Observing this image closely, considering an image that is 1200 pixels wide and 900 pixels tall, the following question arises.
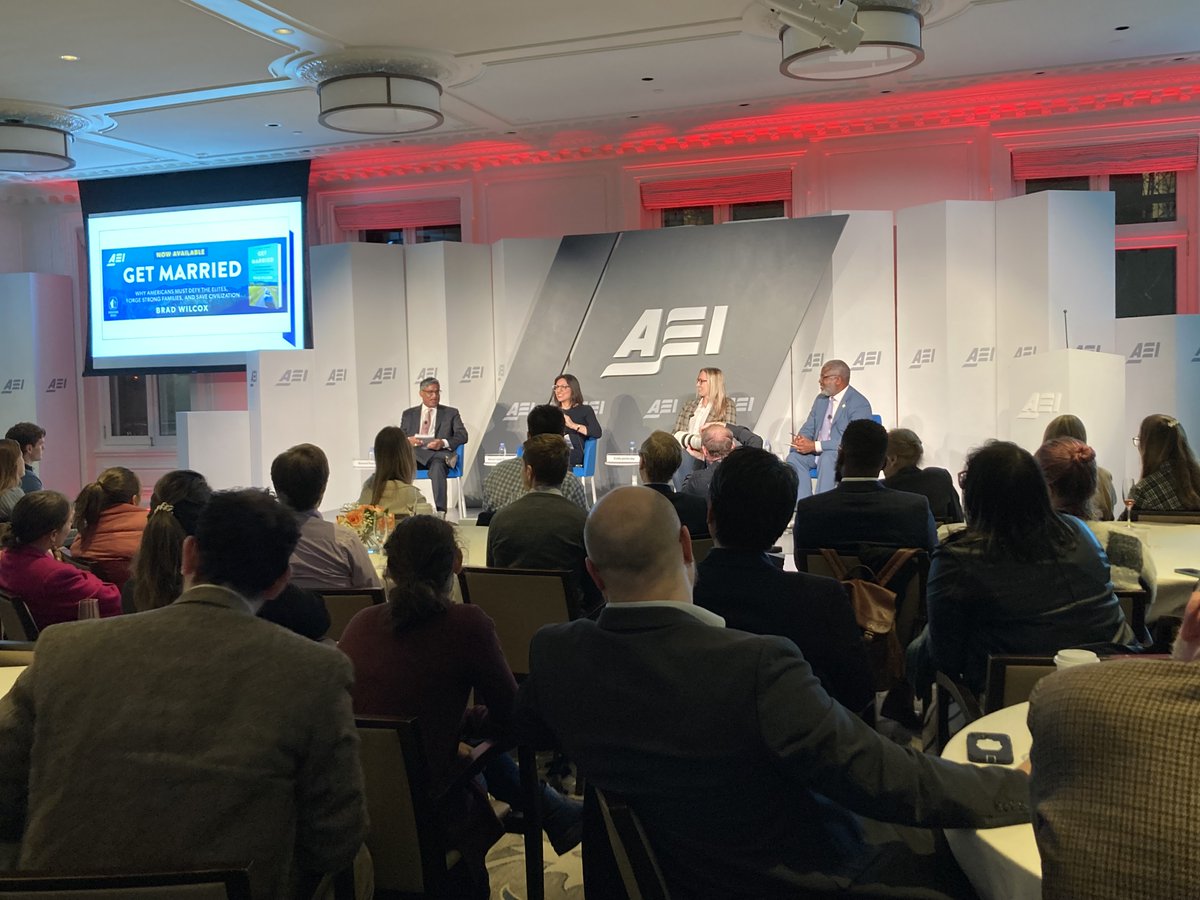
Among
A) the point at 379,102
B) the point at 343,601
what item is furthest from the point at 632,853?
the point at 379,102

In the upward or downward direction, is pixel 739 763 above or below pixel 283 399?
below

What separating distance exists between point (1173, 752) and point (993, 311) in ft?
25.7

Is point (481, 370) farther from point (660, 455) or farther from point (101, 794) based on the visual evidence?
point (101, 794)

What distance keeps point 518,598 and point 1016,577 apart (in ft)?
5.17

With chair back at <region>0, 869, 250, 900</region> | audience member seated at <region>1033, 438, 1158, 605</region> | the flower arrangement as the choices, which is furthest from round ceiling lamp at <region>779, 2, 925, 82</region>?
chair back at <region>0, 869, 250, 900</region>

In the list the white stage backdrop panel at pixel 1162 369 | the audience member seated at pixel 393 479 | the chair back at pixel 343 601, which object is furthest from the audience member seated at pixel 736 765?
the white stage backdrop panel at pixel 1162 369

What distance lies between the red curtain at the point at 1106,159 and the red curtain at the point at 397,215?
18.2 ft

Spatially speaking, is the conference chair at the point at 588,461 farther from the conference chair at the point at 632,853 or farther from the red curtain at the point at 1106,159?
the conference chair at the point at 632,853

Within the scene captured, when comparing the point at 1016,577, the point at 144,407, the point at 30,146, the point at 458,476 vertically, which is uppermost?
the point at 30,146

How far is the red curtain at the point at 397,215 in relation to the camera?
35.0ft

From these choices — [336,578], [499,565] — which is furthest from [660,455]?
[336,578]

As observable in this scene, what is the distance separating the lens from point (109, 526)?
4086 mm

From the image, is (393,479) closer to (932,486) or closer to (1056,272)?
(932,486)

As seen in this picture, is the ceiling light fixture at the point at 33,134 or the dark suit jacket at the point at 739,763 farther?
the ceiling light fixture at the point at 33,134
